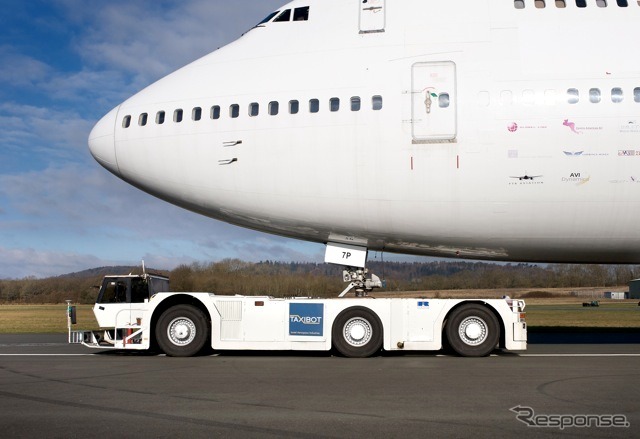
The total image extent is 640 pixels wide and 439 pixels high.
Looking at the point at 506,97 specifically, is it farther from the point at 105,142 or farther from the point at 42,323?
the point at 42,323

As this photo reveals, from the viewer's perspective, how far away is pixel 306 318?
13250 millimetres

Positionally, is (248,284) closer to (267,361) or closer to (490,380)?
(267,361)

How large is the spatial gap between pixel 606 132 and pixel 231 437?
32.3ft

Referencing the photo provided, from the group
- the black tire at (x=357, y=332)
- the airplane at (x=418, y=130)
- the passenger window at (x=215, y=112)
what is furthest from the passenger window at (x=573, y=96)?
the passenger window at (x=215, y=112)

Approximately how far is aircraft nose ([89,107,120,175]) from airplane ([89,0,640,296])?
0.31ft

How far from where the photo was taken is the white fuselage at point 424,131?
12.6 metres

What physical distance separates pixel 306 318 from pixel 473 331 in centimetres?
349

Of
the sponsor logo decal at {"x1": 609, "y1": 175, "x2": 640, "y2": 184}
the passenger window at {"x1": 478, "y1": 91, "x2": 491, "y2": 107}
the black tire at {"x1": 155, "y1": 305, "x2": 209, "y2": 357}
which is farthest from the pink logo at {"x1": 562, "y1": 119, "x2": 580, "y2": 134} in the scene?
the black tire at {"x1": 155, "y1": 305, "x2": 209, "y2": 357}

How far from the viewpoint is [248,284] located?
20.2 m

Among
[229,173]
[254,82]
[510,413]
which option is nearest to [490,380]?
[510,413]

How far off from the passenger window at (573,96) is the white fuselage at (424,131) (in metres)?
0.03

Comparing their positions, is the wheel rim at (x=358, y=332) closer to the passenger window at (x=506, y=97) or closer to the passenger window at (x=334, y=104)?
the passenger window at (x=334, y=104)

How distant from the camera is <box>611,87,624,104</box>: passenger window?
41.0 feet

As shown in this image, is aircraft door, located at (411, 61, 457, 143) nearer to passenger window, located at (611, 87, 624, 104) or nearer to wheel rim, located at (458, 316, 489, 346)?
passenger window, located at (611, 87, 624, 104)
